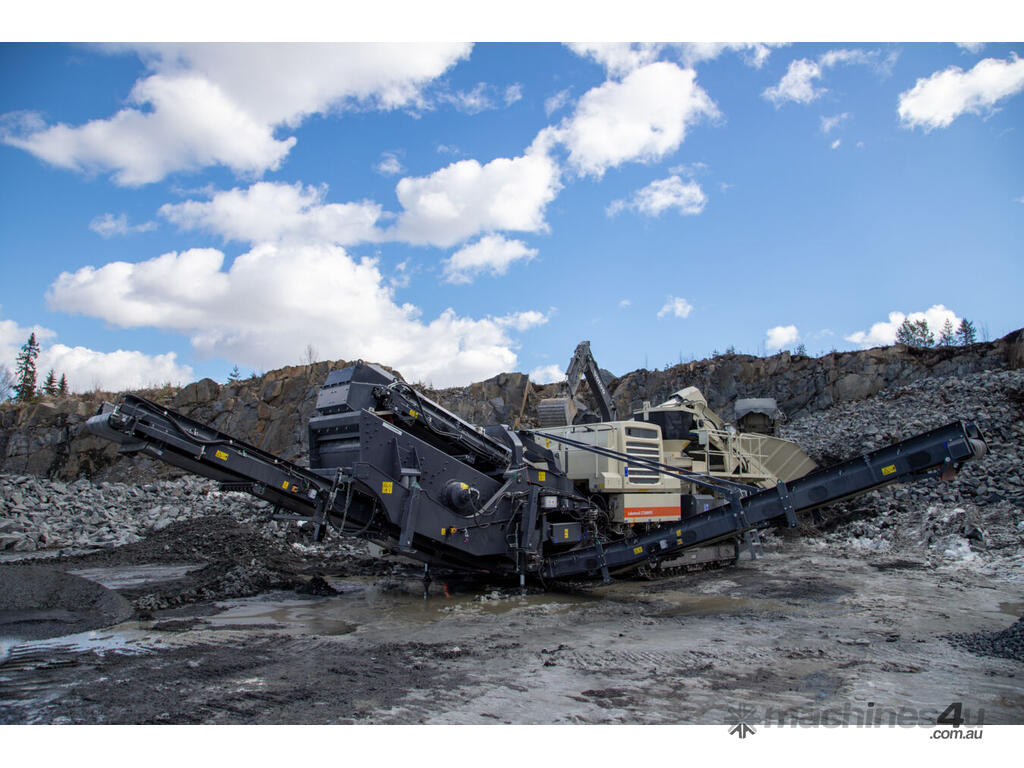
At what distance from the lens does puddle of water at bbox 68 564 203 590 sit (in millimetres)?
10227

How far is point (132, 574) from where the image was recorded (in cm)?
1112

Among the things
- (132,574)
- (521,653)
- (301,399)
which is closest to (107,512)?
(132,574)

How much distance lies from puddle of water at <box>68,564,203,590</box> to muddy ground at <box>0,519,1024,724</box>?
0.42 ft

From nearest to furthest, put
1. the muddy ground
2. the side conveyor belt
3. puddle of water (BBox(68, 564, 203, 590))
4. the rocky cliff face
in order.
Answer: the muddy ground < the side conveyor belt < puddle of water (BBox(68, 564, 203, 590)) < the rocky cliff face

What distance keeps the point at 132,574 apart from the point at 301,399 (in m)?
15.8

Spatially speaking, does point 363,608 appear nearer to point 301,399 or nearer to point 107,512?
point 107,512

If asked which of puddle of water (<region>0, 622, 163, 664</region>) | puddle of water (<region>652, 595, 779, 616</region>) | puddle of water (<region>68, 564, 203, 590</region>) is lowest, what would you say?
puddle of water (<region>652, 595, 779, 616</region>)

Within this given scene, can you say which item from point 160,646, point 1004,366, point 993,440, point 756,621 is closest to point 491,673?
point 160,646

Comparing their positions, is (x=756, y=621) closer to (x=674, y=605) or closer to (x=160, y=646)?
(x=674, y=605)

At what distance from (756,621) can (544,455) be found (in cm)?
379

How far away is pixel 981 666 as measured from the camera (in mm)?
5516

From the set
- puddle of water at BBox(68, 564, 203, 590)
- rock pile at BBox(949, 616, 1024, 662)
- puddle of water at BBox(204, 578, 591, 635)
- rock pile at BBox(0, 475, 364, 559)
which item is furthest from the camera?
rock pile at BBox(0, 475, 364, 559)

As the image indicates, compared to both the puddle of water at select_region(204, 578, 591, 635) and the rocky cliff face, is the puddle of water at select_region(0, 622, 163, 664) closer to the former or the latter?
the puddle of water at select_region(204, 578, 591, 635)

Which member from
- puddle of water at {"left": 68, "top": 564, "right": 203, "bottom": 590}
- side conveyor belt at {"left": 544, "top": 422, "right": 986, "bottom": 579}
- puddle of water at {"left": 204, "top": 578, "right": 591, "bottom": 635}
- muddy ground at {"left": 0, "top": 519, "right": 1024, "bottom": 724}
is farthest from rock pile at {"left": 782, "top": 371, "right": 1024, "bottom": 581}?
puddle of water at {"left": 68, "top": 564, "right": 203, "bottom": 590}
